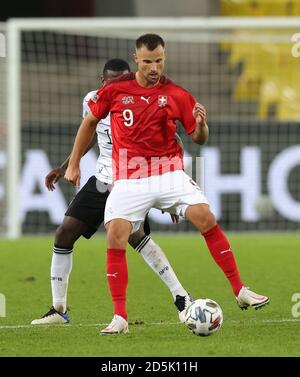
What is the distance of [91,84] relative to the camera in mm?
16438

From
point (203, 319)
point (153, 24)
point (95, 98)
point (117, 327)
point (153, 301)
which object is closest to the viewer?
point (203, 319)

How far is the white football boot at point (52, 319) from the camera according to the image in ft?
26.5

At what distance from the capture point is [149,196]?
24.8ft

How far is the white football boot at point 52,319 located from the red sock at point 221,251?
51.0 inches

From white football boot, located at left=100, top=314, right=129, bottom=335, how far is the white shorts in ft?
2.08

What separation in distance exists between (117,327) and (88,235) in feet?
4.05

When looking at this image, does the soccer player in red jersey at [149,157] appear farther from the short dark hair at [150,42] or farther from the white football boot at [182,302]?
the white football boot at [182,302]

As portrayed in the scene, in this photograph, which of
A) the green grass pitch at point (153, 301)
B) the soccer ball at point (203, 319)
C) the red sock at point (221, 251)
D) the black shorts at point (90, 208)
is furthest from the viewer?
the black shorts at point (90, 208)

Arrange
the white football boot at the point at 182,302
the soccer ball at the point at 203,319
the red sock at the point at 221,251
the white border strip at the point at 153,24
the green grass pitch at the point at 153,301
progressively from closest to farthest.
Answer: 1. the green grass pitch at the point at 153,301
2. the soccer ball at the point at 203,319
3. the red sock at the point at 221,251
4. the white football boot at the point at 182,302
5. the white border strip at the point at 153,24

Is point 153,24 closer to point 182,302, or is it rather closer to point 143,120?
point 182,302

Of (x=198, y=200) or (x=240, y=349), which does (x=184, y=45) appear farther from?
(x=240, y=349)

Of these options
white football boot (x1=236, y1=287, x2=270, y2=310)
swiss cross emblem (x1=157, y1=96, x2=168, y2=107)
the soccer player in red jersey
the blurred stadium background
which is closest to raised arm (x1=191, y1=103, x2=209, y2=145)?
the soccer player in red jersey

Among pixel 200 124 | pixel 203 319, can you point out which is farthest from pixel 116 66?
pixel 203 319

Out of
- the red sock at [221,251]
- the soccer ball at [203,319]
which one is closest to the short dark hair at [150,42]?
the red sock at [221,251]
